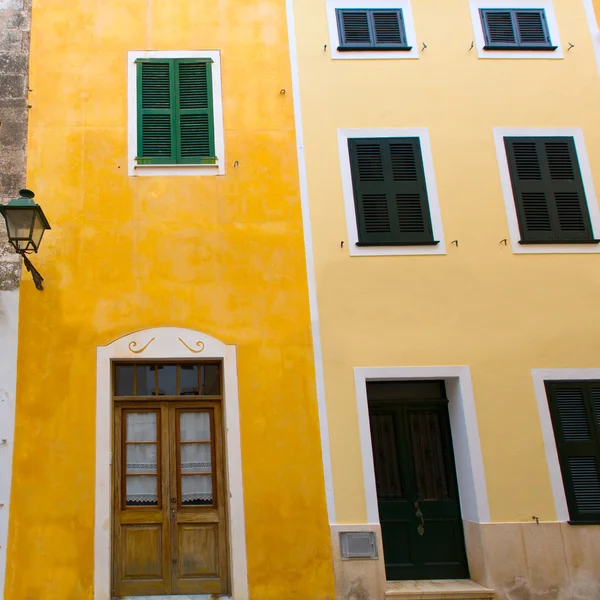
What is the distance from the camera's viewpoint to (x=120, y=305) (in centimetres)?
820

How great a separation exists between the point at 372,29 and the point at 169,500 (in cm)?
696

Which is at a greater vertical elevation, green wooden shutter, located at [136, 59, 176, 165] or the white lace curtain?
green wooden shutter, located at [136, 59, 176, 165]

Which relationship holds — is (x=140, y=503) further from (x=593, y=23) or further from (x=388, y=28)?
(x=593, y=23)

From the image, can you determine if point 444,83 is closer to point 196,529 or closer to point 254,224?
point 254,224

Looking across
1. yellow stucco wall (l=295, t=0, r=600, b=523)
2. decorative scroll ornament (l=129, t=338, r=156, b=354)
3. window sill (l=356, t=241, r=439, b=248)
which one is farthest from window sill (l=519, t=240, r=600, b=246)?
decorative scroll ornament (l=129, t=338, r=156, b=354)

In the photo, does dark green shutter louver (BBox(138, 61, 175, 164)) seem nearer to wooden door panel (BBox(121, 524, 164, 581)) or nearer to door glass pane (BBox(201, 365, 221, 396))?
door glass pane (BBox(201, 365, 221, 396))

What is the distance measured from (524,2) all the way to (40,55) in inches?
276

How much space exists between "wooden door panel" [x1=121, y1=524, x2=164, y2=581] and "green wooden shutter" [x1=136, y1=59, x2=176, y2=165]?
4561mm

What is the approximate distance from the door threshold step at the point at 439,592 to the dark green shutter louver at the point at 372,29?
23.2 feet

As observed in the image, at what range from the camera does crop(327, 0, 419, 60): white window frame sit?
9.51m

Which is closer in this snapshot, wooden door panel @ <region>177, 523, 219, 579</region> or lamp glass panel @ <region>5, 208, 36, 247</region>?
lamp glass panel @ <region>5, 208, 36, 247</region>

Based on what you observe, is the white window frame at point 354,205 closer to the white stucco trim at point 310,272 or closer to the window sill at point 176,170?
the white stucco trim at point 310,272

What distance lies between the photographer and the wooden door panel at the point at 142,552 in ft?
24.9

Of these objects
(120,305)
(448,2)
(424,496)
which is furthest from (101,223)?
(448,2)
